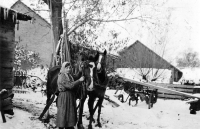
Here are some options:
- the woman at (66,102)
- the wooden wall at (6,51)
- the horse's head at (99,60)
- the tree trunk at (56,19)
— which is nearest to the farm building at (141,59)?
the tree trunk at (56,19)

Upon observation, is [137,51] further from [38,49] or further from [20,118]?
[20,118]

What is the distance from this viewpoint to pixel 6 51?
732 centimetres

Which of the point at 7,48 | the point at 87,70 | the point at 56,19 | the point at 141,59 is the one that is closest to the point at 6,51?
the point at 7,48

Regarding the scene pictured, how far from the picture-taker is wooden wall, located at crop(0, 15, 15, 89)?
7172mm

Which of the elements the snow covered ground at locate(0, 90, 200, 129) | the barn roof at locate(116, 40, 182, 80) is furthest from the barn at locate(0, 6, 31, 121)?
the barn roof at locate(116, 40, 182, 80)

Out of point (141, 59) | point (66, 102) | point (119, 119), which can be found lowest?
point (119, 119)

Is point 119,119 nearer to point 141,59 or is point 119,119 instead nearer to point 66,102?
point 66,102

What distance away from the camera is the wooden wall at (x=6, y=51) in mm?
7172

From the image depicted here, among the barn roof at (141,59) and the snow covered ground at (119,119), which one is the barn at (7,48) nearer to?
the snow covered ground at (119,119)


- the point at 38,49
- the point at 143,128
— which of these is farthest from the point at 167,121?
the point at 38,49

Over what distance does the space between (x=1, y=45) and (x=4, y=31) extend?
0.47 meters

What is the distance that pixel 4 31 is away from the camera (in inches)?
284

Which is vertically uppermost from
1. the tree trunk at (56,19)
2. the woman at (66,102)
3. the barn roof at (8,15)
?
the tree trunk at (56,19)

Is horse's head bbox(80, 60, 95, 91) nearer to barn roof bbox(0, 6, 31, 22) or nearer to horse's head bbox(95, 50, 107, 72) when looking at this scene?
horse's head bbox(95, 50, 107, 72)
